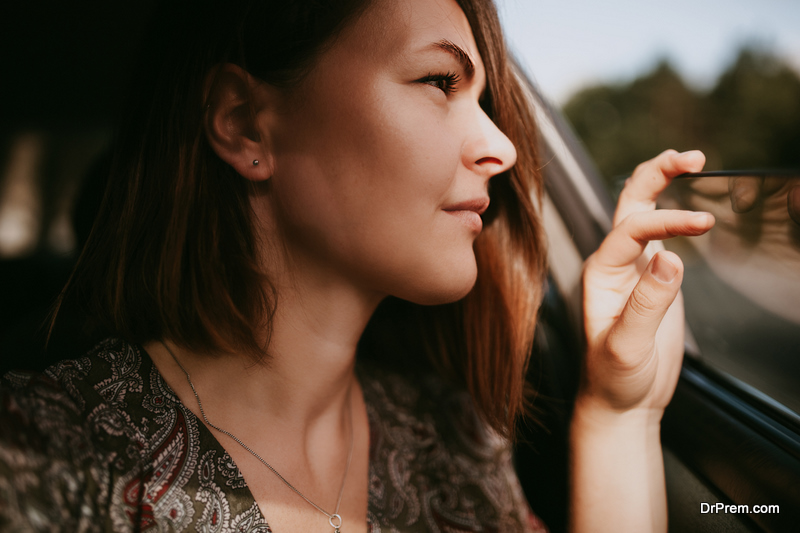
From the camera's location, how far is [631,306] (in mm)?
1102

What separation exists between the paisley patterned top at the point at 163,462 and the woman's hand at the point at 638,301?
52cm

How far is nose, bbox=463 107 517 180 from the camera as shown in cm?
117

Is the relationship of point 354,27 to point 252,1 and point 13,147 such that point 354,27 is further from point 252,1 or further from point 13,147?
point 13,147

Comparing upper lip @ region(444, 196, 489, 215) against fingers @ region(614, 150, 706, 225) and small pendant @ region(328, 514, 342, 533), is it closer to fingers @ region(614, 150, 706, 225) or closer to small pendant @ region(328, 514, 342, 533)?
fingers @ region(614, 150, 706, 225)

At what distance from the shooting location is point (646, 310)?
108 centimetres

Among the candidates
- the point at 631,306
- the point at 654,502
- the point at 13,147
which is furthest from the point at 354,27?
the point at 13,147

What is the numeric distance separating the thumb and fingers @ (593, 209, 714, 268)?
0.08 metres

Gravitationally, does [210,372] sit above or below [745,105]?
below

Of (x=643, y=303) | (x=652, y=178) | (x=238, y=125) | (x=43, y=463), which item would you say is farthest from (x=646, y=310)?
(x=43, y=463)

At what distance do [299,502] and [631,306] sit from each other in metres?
0.95

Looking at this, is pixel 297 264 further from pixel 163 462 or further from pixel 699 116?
pixel 699 116

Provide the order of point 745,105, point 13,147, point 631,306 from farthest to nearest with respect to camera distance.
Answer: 1. point 745,105
2. point 13,147
3. point 631,306

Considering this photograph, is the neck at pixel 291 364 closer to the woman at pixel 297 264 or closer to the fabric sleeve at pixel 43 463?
the woman at pixel 297 264

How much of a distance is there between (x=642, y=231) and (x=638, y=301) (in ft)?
0.65
